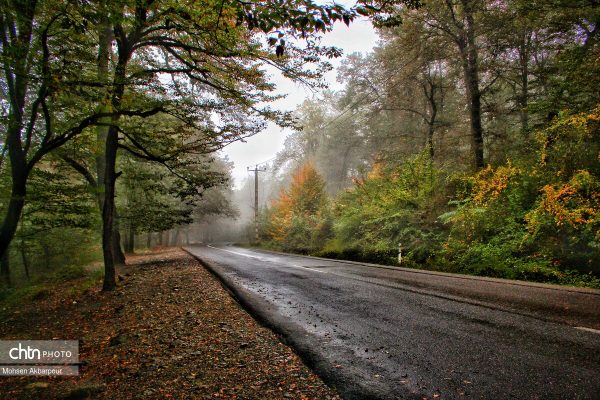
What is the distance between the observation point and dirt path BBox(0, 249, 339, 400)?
3020mm

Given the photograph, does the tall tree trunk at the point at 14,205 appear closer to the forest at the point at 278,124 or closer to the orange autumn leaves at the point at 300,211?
the forest at the point at 278,124

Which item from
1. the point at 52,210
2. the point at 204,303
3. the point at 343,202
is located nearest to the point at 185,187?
the point at 52,210

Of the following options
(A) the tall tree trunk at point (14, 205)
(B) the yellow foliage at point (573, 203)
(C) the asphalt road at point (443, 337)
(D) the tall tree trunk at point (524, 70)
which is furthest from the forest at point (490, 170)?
(A) the tall tree trunk at point (14, 205)

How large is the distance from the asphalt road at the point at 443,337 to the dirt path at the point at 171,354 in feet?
1.26

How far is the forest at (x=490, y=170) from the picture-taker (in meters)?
8.36

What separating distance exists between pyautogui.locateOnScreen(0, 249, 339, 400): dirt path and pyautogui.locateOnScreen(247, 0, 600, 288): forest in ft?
14.5

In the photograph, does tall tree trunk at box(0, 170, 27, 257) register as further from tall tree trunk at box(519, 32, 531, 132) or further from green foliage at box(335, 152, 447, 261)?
tall tree trunk at box(519, 32, 531, 132)

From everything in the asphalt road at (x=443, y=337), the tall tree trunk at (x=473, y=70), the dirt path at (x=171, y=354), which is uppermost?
the tall tree trunk at (x=473, y=70)

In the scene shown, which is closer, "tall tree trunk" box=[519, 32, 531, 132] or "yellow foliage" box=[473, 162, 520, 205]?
"yellow foliage" box=[473, 162, 520, 205]

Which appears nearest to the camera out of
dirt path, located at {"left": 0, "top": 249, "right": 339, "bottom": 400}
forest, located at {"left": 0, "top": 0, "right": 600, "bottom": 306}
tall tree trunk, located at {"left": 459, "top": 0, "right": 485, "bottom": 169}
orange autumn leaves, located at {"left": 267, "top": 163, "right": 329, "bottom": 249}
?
dirt path, located at {"left": 0, "top": 249, "right": 339, "bottom": 400}

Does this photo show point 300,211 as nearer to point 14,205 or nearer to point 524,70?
point 524,70

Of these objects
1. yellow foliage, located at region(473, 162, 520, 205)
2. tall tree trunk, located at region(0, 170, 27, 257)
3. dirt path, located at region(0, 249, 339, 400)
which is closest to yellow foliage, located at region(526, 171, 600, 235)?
yellow foliage, located at region(473, 162, 520, 205)

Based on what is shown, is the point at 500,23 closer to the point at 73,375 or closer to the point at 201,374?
the point at 201,374

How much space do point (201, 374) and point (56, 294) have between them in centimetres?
1041
